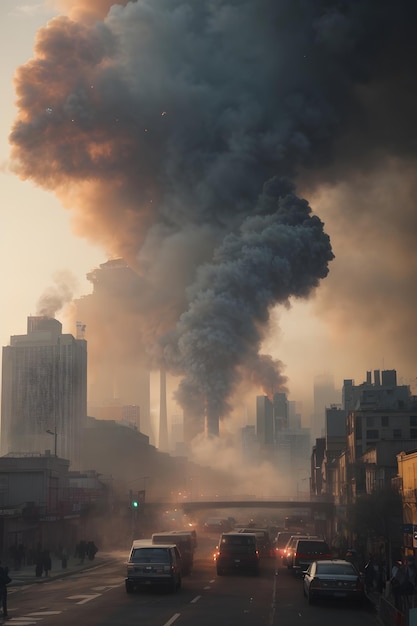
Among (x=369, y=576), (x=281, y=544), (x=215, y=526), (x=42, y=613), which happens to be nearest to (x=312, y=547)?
(x=369, y=576)

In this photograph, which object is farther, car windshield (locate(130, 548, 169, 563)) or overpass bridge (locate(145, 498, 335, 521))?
overpass bridge (locate(145, 498, 335, 521))

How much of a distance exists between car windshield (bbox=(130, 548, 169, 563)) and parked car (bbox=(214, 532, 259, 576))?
42.4ft

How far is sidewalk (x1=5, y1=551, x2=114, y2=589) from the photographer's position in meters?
47.5

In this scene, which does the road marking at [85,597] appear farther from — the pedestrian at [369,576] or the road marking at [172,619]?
the pedestrian at [369,576]

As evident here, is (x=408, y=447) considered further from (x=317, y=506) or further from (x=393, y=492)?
(x=317, y=506)

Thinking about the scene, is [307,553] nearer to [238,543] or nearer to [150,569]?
[238,543]

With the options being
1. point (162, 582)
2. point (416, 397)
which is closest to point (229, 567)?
point (162, 582)

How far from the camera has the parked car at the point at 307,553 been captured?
1891 inches

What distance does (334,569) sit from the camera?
3309 centimetres

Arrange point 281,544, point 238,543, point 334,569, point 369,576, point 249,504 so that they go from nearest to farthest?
point 334,569, point 369,576, point 238,543, point 281,544, point 249,504

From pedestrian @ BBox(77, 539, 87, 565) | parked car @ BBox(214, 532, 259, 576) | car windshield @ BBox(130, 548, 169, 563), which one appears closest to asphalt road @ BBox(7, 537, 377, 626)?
car windshield @ BBox(130, 548, 169, 563)

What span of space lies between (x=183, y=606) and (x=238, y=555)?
58.6 ft

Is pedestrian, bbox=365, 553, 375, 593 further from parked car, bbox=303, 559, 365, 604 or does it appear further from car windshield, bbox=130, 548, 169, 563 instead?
car windshield, bbox=130, 548, 169, 563

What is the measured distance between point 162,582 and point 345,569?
24.8ft
